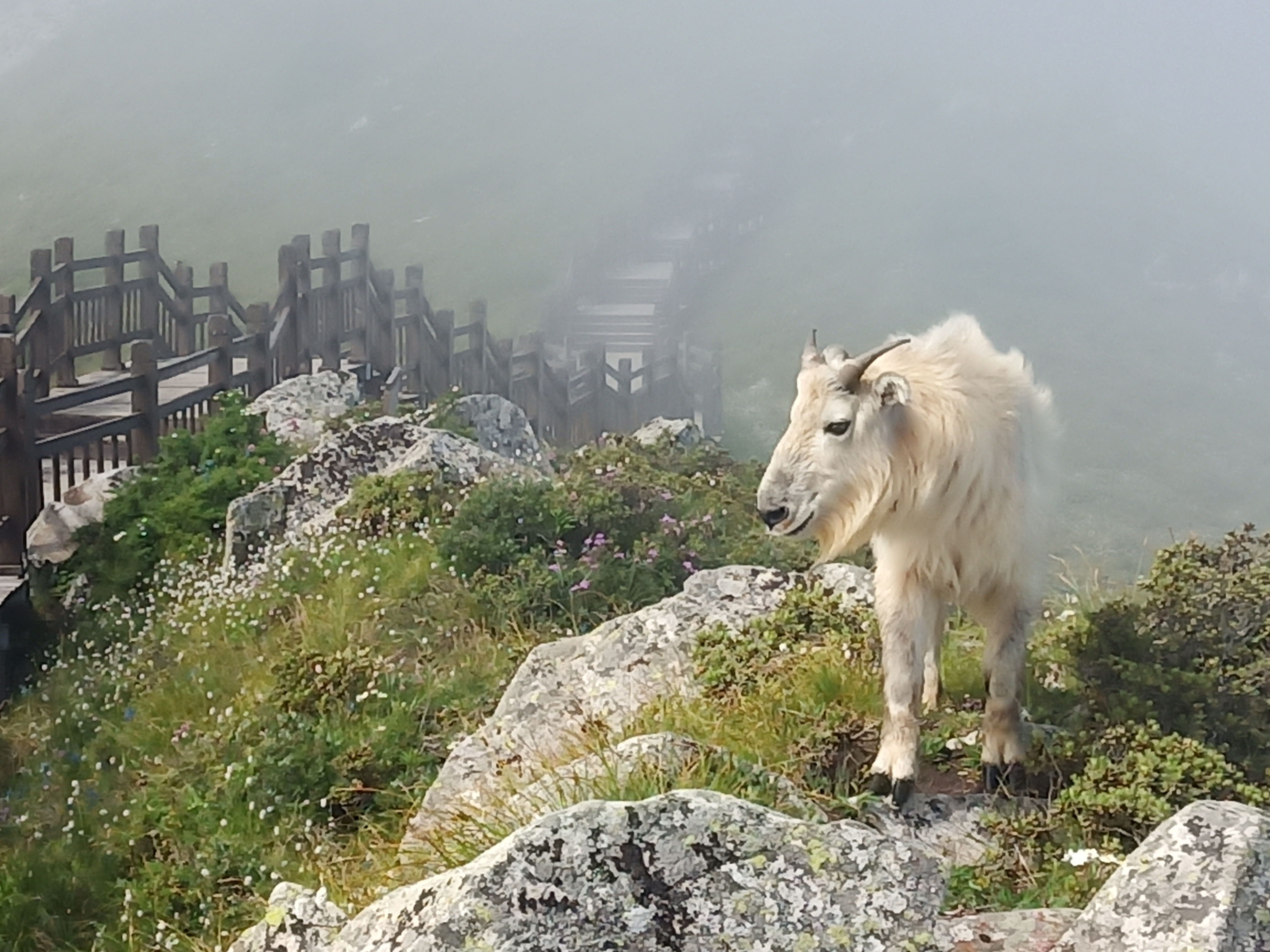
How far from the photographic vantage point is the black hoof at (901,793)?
2.65 m

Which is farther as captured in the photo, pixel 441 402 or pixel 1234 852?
pixel 441 402

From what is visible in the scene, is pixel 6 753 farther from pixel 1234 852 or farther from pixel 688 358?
pixel 1234 852

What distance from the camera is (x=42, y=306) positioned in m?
6.95

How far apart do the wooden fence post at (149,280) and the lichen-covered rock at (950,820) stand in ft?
19.6

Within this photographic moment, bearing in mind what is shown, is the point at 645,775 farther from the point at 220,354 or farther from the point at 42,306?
the point at 42,306

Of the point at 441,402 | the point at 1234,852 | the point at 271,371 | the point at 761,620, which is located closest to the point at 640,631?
the point at 761,620

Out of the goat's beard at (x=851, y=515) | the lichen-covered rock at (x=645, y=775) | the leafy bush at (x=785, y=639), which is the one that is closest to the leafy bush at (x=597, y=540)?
the leafy bush at (x=785, y=639)

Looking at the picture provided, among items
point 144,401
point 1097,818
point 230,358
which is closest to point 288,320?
point 230,358

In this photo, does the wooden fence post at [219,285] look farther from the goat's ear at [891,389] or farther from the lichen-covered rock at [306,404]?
the goat's ear at [891,389]

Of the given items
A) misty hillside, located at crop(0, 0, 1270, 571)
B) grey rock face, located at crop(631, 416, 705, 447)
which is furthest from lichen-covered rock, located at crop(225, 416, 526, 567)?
misty hillside, located at crop(0, 0, 1270, 571)

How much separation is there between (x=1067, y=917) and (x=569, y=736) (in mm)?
1409

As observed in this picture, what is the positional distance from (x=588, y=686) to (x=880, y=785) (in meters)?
0.99

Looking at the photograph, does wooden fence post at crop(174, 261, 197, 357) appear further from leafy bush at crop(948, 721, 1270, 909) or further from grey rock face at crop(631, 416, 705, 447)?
leafy bush at crop(948, 721, 1270, 909)

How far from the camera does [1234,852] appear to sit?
1.72 m
